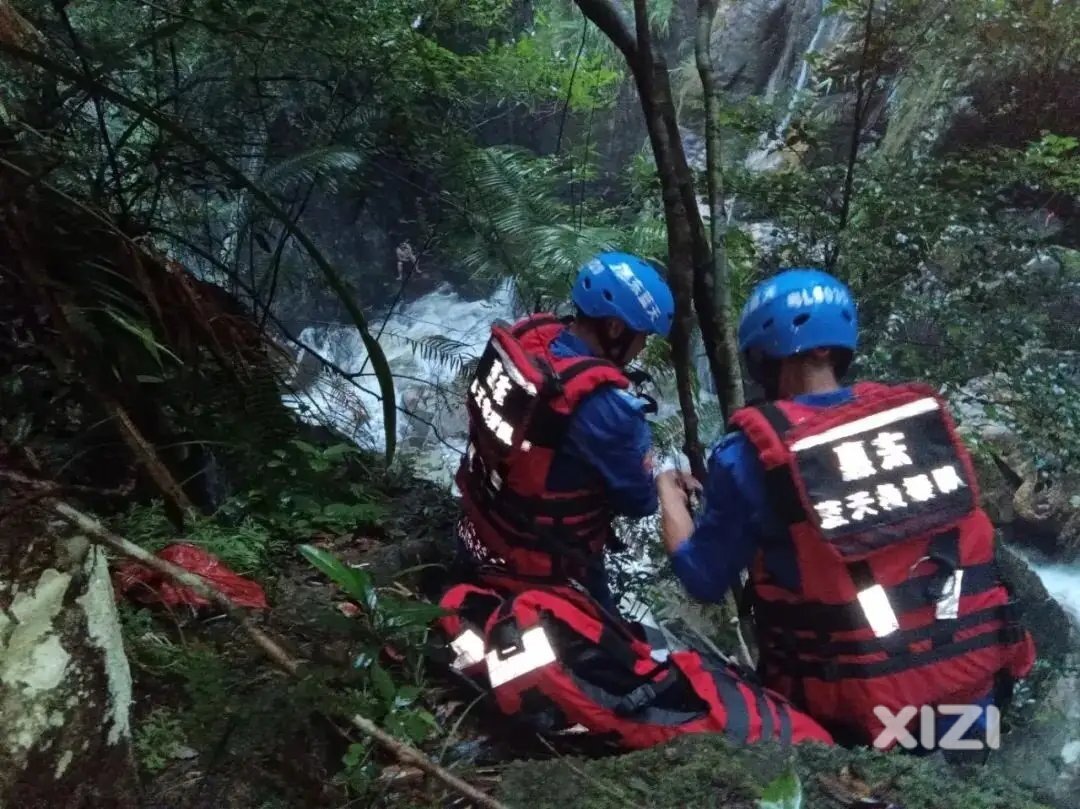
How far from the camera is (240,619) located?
1.32 m

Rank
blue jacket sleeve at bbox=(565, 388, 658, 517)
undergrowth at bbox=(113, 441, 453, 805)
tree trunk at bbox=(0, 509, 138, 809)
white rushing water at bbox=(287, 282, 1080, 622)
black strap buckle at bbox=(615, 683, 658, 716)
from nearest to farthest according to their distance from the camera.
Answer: tree trunk at bbox=(0, 509, 138, 809) < undergrowth at bbox=(113, 441, 453, 805) < black strap buckle at bbox=(615, 683, 658, 716) < blue jacket sleeve at bbox=(565, 388, 658, 517) < white rushing water at bbox=(287, 282, 1080, 622)

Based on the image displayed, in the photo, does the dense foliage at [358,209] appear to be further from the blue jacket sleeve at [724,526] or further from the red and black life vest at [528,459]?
the blue jacket sleeve at [724,526]

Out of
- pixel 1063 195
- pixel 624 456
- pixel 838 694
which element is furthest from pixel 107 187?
pixel 1063 195

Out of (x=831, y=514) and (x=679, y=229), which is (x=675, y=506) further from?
(x=679, y=229)

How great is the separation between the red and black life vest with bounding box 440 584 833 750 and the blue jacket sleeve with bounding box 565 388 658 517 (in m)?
0.49

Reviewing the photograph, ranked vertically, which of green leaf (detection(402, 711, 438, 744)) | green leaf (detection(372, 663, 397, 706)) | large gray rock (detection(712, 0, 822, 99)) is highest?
large gray rock (detection(712, 0, 822, 99))

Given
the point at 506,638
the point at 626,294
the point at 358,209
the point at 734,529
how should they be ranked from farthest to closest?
the point at 358,209, the point at 626,294, the point at 506,638, the point at 734,529

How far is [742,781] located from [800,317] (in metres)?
1.28

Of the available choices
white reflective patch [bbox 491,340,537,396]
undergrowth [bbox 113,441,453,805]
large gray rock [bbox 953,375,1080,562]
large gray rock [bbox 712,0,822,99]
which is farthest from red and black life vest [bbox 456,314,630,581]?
large gray rock [bbox 712,0,822,99]

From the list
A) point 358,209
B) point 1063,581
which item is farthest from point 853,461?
point 1063,581

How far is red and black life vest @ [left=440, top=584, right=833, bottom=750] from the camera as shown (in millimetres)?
2066

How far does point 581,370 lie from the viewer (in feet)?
8.84

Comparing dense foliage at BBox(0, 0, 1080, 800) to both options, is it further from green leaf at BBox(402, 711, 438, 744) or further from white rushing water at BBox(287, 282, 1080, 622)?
white rushing water at BBox(287, 282, 1080, 622)

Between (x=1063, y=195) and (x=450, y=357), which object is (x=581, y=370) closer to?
(x=450, y=357)
